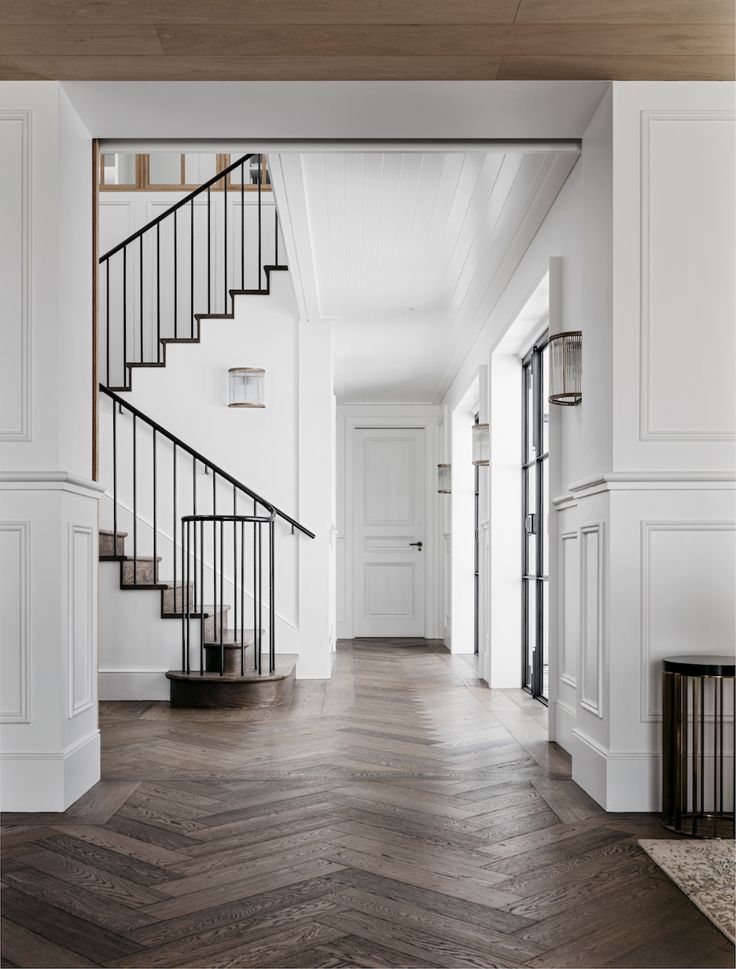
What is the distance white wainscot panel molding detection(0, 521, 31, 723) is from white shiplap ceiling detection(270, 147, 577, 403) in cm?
196

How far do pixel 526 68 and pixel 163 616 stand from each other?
3922 mm

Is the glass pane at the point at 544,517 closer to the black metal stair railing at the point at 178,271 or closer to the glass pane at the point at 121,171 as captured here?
the black metal stair railing at the point at 178,271

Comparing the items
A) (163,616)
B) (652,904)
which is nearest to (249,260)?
(163,616)

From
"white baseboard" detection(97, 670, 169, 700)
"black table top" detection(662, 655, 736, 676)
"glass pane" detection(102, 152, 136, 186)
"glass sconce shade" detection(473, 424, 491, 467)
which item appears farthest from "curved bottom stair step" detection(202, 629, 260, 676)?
"glass pane" detection(102, 152, 136, 186)

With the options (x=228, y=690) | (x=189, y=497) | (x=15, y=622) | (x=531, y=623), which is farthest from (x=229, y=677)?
(x=15, y=622)

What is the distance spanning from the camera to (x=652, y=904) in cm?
219

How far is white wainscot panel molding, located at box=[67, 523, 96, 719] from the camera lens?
3.15 meters

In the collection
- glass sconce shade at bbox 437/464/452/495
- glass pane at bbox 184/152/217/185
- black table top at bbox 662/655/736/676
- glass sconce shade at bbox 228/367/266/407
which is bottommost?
black table top at bbox 662/655/736/676

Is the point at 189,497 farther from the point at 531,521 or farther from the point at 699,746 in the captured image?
the point at 699,746

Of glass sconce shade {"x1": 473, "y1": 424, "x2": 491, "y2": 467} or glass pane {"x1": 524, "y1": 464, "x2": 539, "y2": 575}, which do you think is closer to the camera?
glass pane {"x1": 524, "y1": 464, "x2": 539, "y2": 575}

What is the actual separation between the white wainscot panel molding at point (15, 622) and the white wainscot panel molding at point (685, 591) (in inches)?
79.2

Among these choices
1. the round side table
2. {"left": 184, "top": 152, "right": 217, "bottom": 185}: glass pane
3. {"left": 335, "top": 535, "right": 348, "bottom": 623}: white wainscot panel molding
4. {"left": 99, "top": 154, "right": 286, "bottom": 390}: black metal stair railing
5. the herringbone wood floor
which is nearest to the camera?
the herringbone wood floor

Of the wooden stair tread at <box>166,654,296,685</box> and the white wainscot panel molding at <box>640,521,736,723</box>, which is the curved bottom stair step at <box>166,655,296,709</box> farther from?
the white wainscot panel molding at <box>640,521,736,723</box>

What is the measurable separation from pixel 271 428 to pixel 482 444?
4.93ft
